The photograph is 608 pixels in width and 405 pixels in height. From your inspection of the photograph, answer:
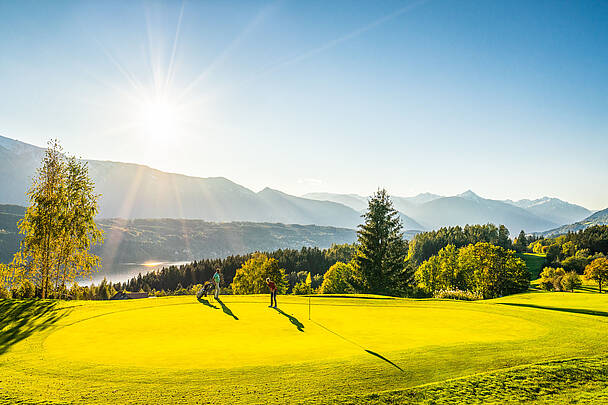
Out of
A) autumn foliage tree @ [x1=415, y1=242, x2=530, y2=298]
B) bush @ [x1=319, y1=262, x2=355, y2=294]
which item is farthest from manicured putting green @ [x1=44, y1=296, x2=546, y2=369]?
bush @ [x1=319, y1=262, x2=355, y2=294]

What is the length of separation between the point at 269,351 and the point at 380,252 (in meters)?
40.4

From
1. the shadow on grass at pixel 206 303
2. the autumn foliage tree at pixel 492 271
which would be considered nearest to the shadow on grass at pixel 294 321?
the shadow on grass at pixel 206 303

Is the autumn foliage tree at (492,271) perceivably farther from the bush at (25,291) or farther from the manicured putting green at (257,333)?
the bush at (25,291)

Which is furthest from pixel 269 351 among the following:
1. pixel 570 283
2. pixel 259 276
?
pixel 570 283

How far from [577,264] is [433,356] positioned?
122089 mm

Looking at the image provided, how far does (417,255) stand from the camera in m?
143

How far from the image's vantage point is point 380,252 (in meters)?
50.0

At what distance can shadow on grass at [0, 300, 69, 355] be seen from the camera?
1422cm

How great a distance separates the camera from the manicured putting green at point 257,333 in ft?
36.6

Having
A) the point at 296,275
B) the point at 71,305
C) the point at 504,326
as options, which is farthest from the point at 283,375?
the point at 296,275

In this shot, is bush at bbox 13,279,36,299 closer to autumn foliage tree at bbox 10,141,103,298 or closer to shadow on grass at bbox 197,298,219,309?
autumn foliage tree at bbox 10,141,103,298

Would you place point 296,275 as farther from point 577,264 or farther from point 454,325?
point 454,325

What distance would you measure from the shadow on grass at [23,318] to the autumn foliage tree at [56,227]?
8830mm

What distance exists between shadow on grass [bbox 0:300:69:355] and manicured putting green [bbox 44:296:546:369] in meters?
1.35
